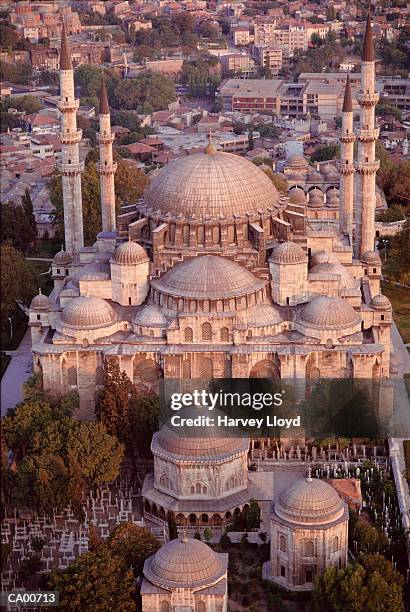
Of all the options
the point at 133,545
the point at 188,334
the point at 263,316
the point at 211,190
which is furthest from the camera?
the point at 211,190

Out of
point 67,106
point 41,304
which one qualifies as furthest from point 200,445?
point 67,106

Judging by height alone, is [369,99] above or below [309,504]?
above

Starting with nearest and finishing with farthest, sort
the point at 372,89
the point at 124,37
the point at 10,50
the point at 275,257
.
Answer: the point at 275,257
the point at 372,89
the point at 10,50
the point at 124,37

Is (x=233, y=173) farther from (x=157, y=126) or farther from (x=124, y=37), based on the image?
(x=124, y=37)

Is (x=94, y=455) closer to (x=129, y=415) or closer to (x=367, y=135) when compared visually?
(x=129, y=415)

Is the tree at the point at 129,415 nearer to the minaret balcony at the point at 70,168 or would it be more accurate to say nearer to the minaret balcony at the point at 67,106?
the minaret balcony at the point at 70,168

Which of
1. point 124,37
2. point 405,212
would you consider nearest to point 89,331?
point 405,212

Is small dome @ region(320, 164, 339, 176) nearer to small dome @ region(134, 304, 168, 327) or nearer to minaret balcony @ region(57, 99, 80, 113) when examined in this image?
minaret balcony @ region(57, 99, 80, 113)
